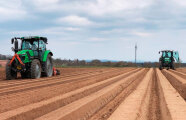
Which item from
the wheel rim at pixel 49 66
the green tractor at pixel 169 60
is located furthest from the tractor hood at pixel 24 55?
the green tractor at pixel 169 60

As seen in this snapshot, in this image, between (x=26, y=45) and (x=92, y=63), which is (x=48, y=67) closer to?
(x=26, y=45)

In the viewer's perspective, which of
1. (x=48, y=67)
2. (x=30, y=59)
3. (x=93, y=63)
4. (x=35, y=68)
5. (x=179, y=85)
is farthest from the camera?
(x=93, y=63)

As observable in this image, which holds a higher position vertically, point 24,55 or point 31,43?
point 31,43

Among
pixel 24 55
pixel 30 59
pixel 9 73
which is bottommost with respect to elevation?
pixel 9 73

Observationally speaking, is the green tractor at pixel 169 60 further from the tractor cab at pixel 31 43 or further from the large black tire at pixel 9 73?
the large black tire at pixel 9 73

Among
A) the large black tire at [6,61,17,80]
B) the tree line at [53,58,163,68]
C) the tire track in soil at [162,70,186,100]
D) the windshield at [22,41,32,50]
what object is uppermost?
the windshield at [22,41,32,50]

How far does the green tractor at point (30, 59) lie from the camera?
33.7 ft

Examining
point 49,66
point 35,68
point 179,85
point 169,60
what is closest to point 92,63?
point 169,60

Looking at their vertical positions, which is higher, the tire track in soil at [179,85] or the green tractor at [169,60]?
the green tractor at [169,60]

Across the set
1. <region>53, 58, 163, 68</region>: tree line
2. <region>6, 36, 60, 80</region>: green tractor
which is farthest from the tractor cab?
<region>53, 58, 163, 68</region>: tree line

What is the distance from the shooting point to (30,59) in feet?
34.9

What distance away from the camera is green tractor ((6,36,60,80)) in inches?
404

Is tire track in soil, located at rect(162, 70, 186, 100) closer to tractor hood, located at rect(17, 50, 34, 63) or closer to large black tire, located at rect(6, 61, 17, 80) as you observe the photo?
tractor hood, located at rect(17, 50, 34, 63)

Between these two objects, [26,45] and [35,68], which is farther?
[26,45]
